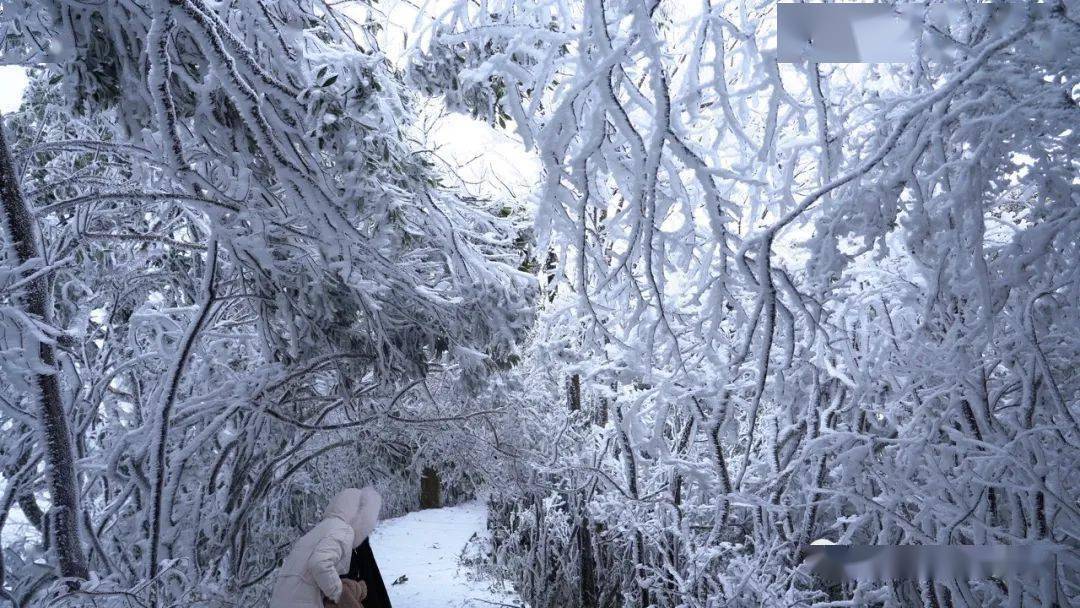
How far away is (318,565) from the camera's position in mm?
4047

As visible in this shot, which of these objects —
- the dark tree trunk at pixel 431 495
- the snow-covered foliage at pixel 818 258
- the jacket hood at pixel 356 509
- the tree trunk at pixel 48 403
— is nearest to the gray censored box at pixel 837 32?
the snow-covered foliage at pixel 818 258

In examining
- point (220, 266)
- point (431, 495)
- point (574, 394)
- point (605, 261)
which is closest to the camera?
point (605, 261)

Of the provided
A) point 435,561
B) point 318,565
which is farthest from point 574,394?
point 435,561

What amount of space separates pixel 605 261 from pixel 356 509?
279 cm

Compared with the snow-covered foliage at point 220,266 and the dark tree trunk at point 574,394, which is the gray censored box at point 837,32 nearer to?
the snow-covered foliage at point 220,266

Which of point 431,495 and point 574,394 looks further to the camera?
point 431,495

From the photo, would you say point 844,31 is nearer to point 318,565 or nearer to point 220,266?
point 318,565

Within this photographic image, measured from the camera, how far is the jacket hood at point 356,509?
4473mm

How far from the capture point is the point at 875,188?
212 cm

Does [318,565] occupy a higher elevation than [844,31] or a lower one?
lower

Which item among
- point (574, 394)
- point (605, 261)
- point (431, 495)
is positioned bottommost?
point (431, 495)

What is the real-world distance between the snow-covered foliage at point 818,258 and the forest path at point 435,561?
3828 millimetres

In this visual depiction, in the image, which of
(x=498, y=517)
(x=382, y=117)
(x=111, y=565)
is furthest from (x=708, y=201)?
(x=498, y=517)

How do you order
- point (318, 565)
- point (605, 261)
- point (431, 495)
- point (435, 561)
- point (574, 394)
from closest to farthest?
point (605, 261) < point (318, 565) < point (574, 394) < point (435, 561) < point (431, 495)
